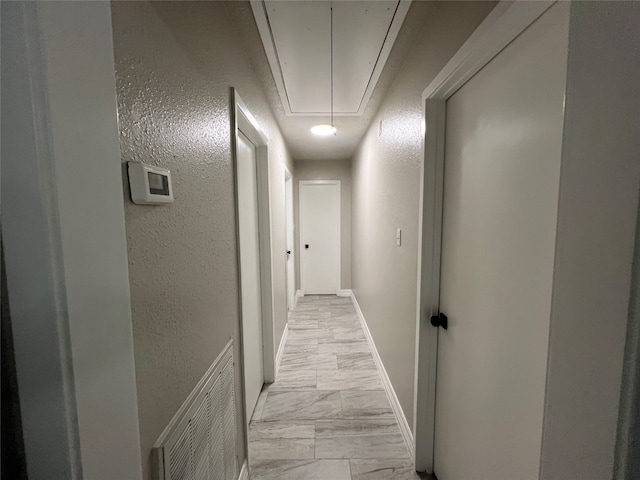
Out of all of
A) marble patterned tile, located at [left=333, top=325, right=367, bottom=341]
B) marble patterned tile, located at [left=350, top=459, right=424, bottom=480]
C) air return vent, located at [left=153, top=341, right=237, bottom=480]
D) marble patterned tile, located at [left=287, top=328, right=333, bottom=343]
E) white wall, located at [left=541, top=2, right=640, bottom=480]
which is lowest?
marble patterned tile, located at [left=350, top=459, right=424, bottom=480]

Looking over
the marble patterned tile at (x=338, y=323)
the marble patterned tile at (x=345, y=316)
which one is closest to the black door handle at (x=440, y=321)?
the marble patterned tile at (x=338, y=323)

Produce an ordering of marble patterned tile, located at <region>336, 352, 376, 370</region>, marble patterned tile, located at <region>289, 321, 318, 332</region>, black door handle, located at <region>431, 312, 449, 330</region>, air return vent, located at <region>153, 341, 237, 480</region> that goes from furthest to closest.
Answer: marble patterned tile, located at <region>289, 321, 318, 332</region> < marble patterned tile, located at <region>336, 352, 376, 370</region> < black door handle, located at <region>431, 312, 449, 330</region> < air return vent, located at <region>153, 341, 237, 480</region>

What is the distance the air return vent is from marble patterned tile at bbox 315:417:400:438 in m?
0.69

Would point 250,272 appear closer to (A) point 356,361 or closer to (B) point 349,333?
(A) point 356,361

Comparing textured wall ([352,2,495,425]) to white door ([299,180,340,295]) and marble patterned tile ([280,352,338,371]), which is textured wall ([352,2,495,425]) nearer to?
marble patterned tile ([280,352,338,371])

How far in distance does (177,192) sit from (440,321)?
1296 mm

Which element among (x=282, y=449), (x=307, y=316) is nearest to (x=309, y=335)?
(x=307, y=316)

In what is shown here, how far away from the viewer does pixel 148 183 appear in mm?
606

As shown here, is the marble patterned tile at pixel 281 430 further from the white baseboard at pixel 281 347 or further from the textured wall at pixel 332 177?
the textured wall at pixel 332 177

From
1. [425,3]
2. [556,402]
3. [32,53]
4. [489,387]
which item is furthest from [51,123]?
[425,3]

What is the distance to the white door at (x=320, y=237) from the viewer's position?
461 centimetres

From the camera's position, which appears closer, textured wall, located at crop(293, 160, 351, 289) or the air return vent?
the air return vent

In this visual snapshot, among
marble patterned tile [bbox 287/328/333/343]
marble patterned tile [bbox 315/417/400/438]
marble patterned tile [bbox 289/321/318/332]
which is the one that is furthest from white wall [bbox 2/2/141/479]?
marble patterned tile [bbox 289/321/318/332]

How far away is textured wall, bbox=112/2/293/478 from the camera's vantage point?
1.99 ft
